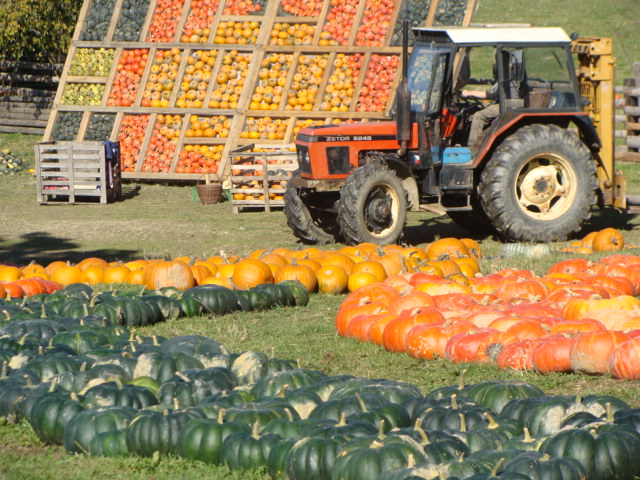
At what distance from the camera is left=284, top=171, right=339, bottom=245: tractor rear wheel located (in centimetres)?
1309

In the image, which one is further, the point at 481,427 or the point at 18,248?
the point at 18,248

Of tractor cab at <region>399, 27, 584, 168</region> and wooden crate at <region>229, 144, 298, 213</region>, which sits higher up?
tractor cab at <region>399, 27, 584, 168</region>

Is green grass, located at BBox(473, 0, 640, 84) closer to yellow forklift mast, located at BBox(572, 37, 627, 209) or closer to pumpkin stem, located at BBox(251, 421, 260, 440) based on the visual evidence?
yellow forklift mast, located at BBox(572, 37, 627, 209)

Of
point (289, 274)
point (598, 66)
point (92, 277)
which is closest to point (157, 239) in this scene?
point (92, 277)

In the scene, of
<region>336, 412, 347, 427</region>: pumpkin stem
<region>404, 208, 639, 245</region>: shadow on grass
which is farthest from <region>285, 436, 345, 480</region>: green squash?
A: <region>404, 208, 639, 245</region>: shadow on grass

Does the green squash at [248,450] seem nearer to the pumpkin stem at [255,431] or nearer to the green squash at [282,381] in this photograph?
the pumpkin stem at [255,431]

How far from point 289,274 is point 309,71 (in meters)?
10.1

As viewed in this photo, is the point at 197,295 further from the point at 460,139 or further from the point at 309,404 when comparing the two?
the point at 460,139

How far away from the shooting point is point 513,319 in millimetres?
7395

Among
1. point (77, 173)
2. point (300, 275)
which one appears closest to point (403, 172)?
point (300, 275)

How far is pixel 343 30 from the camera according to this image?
19625 mm

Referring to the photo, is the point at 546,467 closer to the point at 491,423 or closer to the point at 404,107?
the point at 491,423

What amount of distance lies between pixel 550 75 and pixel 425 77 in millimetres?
1756

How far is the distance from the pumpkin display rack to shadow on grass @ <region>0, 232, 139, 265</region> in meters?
5.61
